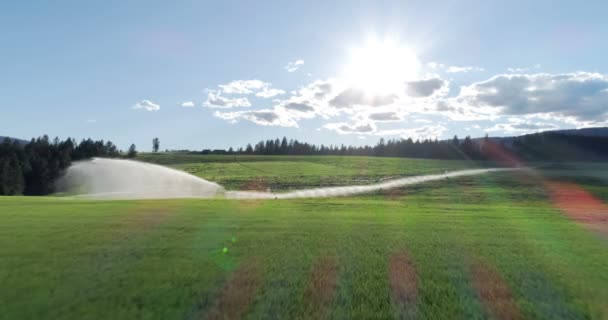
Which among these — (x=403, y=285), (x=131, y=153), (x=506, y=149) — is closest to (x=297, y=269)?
(x=403, y=285)

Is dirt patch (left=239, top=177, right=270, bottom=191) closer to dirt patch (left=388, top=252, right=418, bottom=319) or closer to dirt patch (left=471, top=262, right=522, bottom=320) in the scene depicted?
dirt patch (left=388, top=252, right=418, bottom=319)

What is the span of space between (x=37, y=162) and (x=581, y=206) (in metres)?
81.0

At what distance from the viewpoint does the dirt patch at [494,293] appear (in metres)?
7.35

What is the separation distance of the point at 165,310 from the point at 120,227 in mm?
9733

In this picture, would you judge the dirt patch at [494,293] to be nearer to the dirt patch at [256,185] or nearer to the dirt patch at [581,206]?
the dirt patch at [581,206]

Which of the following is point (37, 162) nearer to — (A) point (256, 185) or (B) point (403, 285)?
(A) point (256, 185)

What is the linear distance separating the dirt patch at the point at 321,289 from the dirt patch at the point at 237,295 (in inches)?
40.9

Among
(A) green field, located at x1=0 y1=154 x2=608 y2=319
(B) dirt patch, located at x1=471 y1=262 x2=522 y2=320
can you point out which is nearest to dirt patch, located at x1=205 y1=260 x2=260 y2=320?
(A) green field, located at x1=0 y1=154 x2=608 y2=319

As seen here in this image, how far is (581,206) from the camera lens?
34.0 metres

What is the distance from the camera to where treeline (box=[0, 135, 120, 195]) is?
69.1m

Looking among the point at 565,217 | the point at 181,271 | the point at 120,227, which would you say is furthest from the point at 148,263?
the point at 565,217

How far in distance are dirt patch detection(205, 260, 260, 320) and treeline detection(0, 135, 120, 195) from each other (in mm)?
71721

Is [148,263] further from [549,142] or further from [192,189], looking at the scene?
[549,142]

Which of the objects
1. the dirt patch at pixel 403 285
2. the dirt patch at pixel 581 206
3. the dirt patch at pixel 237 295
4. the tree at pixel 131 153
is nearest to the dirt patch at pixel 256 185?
the dirt patch at pixel 581 206
